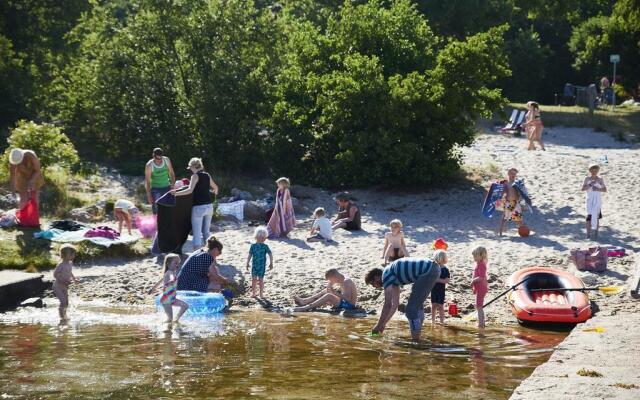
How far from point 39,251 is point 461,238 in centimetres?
770

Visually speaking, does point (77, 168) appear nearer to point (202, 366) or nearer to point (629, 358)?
point (202, 366)

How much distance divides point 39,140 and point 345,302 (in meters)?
9.54

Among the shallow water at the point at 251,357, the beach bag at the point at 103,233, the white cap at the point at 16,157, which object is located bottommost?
the shallow water at the point at 251,357

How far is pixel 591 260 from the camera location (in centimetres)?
1620

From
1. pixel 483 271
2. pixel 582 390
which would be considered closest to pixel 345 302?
pixel 483 271

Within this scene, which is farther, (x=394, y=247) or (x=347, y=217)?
(x=347, y=217)

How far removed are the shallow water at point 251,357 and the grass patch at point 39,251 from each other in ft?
6.44

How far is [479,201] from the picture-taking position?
21.8m

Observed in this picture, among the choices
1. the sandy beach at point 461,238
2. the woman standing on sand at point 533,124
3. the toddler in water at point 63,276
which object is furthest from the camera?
the woman standing on sand at point 533,124

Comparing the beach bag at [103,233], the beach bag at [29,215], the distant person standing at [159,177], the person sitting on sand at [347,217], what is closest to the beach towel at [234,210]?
the person sitting on sand at [347,217]

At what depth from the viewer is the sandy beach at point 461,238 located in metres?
16.0

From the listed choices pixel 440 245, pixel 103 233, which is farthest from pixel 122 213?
pixel 440 245

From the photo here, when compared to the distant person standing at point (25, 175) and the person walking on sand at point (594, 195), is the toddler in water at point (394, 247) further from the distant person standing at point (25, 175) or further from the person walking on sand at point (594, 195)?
the distant person standing at point (25, 175)

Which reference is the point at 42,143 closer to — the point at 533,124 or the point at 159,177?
the point at 159,177
